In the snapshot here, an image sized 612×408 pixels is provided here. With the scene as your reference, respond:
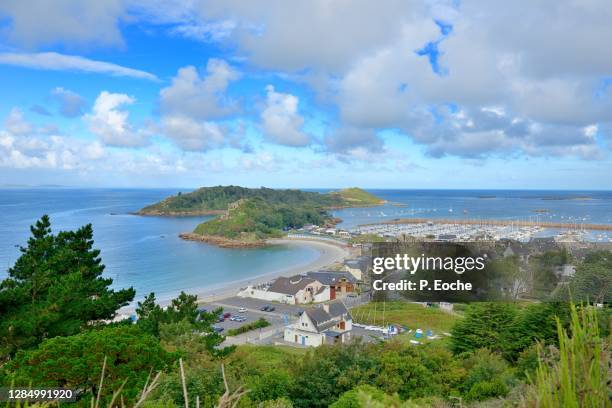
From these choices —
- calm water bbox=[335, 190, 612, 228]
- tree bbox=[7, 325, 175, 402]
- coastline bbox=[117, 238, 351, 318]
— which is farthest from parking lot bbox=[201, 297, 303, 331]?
calm water bbox=[335, 190, 612, 228]

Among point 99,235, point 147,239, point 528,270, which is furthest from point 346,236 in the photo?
point 528,270

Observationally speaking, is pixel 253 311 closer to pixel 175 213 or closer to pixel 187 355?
pixel 187 355

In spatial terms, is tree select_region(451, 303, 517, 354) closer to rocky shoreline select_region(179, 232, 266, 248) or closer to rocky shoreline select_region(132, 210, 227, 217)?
rocky shoreline select_region(179, 232, 266, 248)

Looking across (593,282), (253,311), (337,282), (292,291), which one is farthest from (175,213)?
(593,282)

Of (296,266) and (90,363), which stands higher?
(90,363)

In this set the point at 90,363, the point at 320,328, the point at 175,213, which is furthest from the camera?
the point at 175,213
